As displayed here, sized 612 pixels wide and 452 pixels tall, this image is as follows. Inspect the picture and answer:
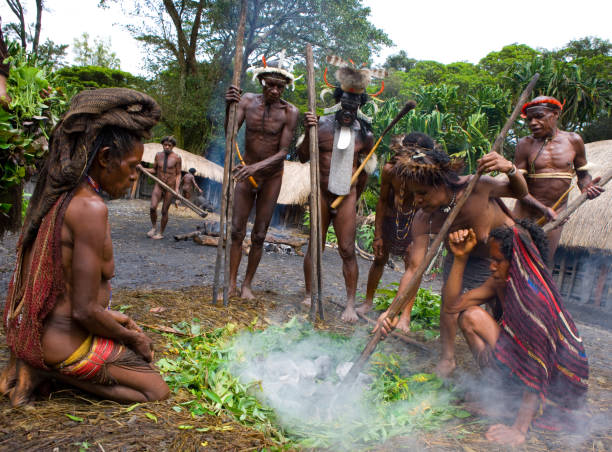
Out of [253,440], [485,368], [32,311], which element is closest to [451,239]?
[485,368]

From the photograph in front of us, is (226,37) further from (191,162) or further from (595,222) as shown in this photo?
(595,222)

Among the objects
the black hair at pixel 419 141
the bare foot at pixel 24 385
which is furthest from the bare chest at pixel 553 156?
the bare foot at pixel 24 385

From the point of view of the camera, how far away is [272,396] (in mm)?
2445

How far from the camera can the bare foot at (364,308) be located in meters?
4.36

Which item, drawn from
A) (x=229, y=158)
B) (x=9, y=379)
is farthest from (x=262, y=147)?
(x=9, y=379)

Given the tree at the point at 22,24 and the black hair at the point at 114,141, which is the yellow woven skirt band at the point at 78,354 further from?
the tree at the point at 22,24

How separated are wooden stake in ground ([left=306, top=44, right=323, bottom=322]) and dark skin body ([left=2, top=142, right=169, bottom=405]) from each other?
2.09 m

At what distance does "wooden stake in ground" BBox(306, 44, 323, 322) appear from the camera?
151 inches

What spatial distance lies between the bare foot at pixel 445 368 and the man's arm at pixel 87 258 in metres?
2.25

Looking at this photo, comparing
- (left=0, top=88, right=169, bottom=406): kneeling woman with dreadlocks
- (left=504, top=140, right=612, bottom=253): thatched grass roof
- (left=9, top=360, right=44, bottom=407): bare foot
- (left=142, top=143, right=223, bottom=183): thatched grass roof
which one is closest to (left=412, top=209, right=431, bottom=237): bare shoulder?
(left=0, top=88, right=169, bottom=406): kneeling woman with dreadlocks

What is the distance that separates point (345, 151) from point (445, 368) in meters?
2.24

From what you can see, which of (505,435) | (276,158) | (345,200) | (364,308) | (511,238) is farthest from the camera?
(364,308)

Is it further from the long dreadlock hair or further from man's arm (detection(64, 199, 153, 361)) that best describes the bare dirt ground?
the long dreadlock hair

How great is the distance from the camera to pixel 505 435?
216 cm
